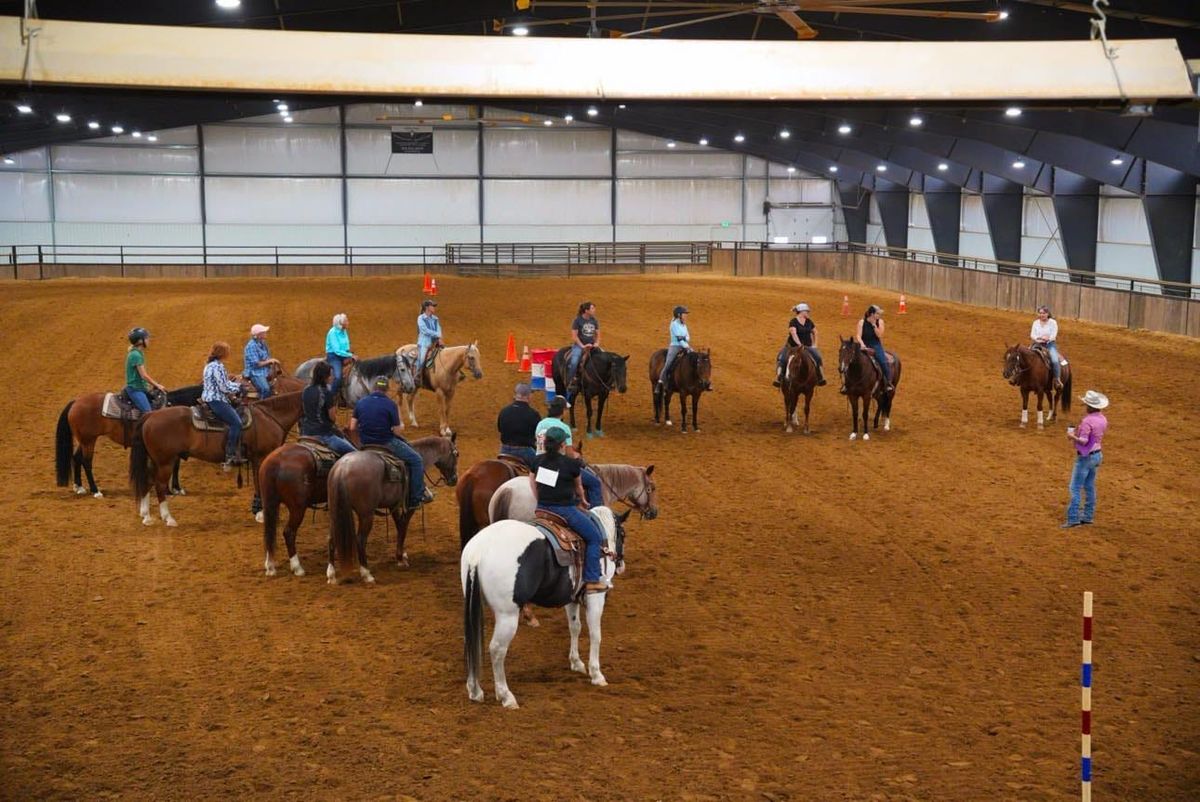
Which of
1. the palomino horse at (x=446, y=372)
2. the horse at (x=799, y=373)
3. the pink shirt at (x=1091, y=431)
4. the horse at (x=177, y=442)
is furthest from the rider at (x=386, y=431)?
the horse at (x=799, y=373)

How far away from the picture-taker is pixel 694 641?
9.91 meters

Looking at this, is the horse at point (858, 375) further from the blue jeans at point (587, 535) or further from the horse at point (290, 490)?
the blue jeans at point (587, 535)

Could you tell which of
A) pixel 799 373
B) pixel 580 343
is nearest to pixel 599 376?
pixel 580 343

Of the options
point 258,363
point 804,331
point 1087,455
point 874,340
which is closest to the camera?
point 1087,455

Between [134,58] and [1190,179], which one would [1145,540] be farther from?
[1190,179]

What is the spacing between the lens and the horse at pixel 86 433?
47.7 feet

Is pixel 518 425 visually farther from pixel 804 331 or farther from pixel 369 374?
pixel 804 331

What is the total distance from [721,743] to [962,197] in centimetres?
4425

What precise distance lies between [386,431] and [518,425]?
1.34 m

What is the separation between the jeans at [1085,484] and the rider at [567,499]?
23.3 feet

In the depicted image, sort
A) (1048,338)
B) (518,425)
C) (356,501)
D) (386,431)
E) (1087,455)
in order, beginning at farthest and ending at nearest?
(1048,338), (1087,455), (386,431), (518,425), (356,501)

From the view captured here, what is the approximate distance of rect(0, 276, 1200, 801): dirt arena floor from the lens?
7566mm

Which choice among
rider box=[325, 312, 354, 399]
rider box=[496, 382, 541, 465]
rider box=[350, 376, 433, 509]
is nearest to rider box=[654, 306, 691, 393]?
rider box=[325, 312, 354, 399]

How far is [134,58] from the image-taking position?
543 cm
